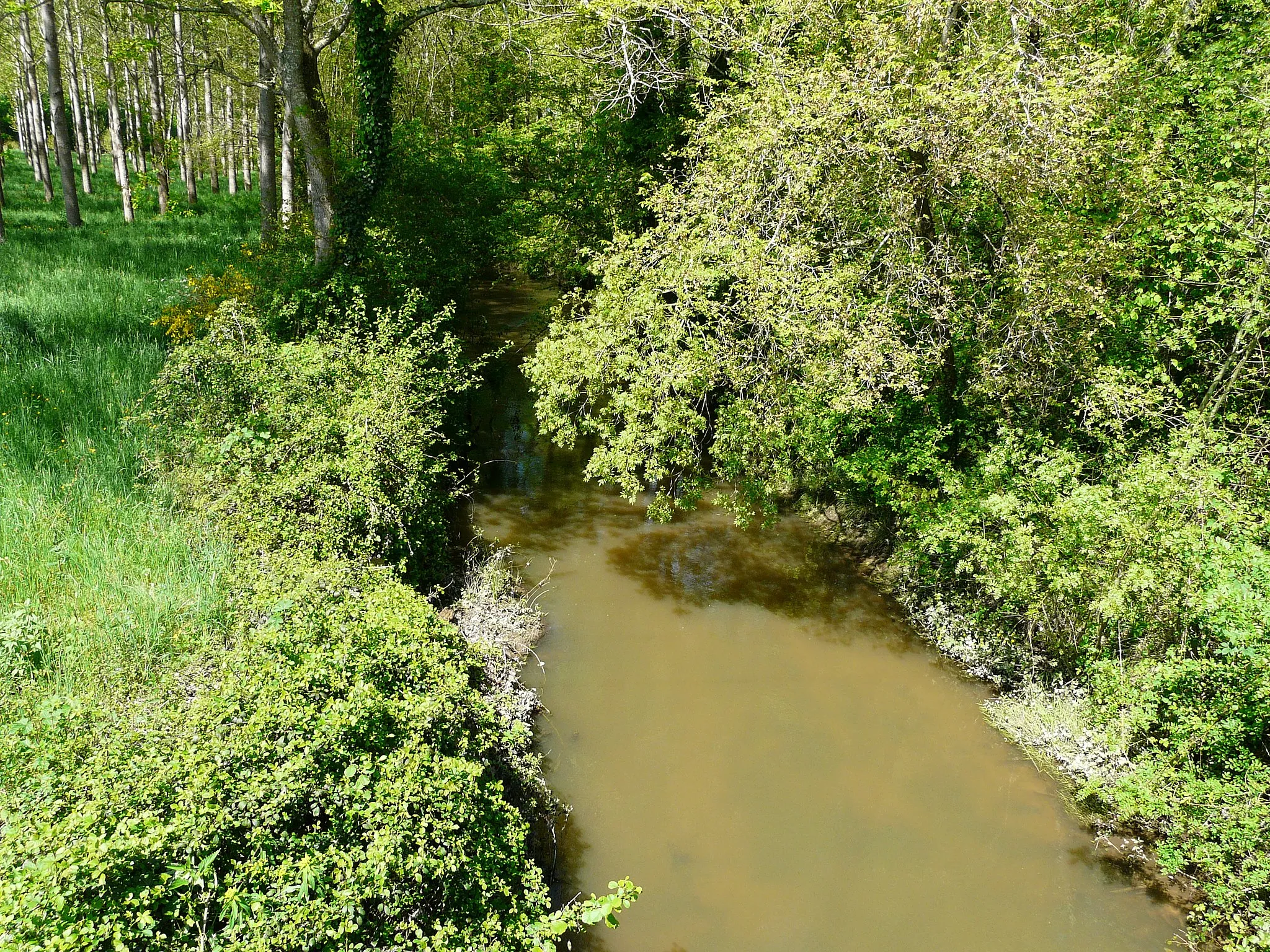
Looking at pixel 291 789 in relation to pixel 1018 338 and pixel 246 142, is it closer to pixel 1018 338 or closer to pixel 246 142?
pixel 1018 338

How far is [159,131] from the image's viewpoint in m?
16.7

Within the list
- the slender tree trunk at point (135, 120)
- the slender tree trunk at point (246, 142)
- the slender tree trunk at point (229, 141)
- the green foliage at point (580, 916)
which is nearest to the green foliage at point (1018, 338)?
the green foliage at point (580, 916)

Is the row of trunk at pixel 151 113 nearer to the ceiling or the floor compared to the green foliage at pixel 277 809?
nearer to the ceiling

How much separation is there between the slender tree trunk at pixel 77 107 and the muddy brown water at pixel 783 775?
2074 cm

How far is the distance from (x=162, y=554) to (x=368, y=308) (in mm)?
5947

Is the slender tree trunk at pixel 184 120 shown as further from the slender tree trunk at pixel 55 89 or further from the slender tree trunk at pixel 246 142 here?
the slender tree trunk at pixel 55 89

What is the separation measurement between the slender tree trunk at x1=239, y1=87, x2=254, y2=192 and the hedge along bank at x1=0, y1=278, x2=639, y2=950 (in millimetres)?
16545

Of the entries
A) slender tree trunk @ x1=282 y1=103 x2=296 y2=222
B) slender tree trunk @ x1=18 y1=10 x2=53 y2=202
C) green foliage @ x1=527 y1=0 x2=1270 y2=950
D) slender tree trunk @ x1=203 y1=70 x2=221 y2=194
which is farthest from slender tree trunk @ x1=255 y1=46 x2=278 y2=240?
green foliage @ x1=527 y1=0 x2=1270 y2=950

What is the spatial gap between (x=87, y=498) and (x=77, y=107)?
21.9 m

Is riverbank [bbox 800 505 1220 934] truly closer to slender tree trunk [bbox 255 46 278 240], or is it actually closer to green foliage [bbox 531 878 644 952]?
green foliage [bbox 531 878 644 952]

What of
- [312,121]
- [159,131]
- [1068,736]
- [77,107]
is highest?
[77,107]

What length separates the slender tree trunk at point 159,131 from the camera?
1664 centimetres

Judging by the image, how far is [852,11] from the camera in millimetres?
8617

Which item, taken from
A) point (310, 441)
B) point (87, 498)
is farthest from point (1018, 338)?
point (87, 498)
